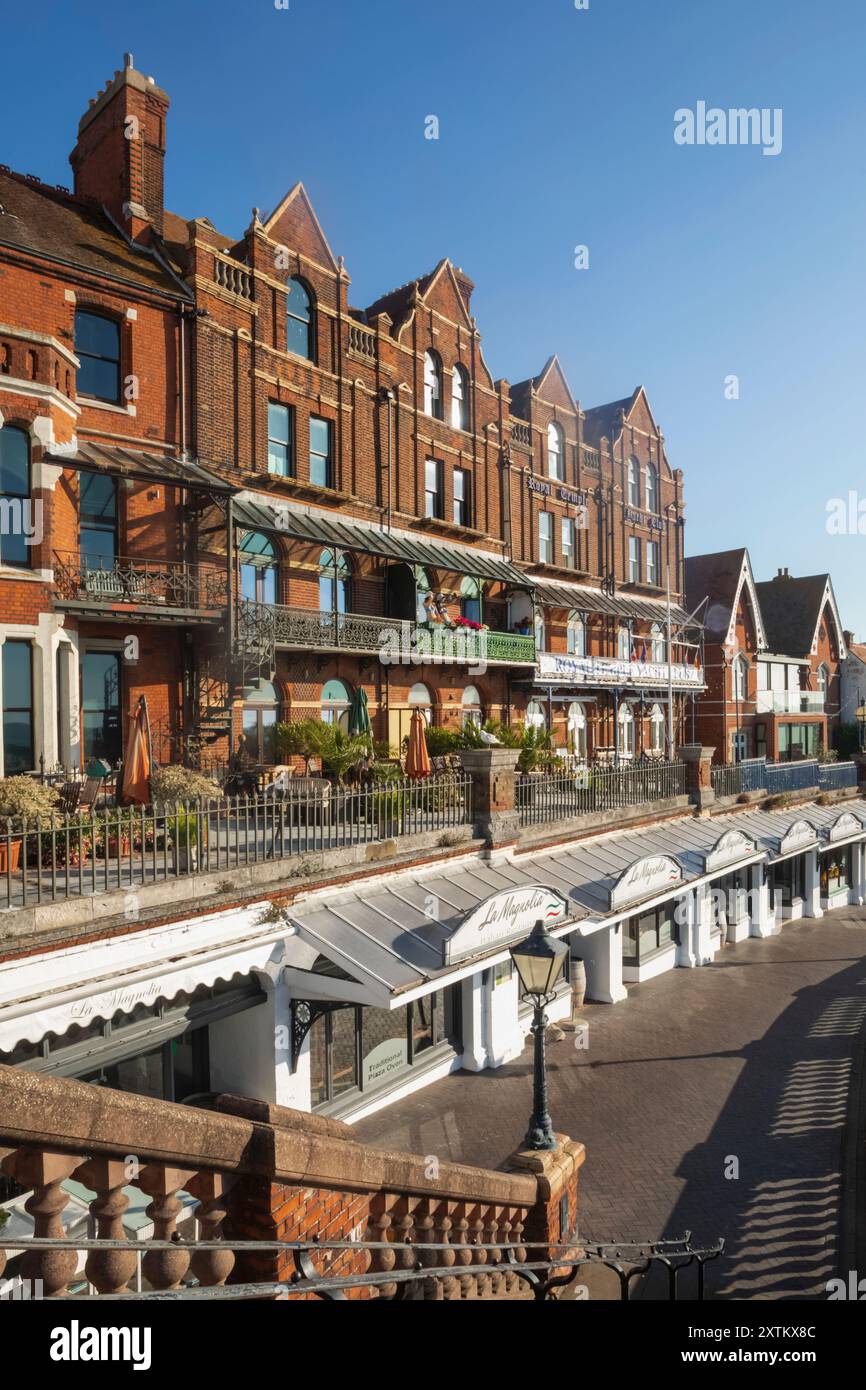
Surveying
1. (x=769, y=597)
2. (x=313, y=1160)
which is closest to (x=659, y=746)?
(x=769, y=597)

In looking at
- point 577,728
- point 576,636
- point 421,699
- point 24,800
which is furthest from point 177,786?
point 576,636

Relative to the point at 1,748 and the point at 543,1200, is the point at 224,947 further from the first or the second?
the point at 1,748

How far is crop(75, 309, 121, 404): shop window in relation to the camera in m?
16.9

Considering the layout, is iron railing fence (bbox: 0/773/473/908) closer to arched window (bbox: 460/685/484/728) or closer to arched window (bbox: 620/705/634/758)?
arched window (bbox: 460/685/484/728)

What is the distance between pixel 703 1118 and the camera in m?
12.4

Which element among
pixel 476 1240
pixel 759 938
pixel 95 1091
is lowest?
pixel 759 938

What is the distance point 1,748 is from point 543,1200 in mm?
10616

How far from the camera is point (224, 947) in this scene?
995cm

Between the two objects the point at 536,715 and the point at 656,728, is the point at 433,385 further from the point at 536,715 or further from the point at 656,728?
the point at 656,728

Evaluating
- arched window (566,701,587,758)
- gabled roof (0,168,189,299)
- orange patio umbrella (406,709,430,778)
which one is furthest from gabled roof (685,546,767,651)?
gabled roof (0,168,189,299)

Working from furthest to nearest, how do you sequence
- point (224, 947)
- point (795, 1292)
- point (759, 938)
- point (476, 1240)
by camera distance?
point (759, 938), point (224, 947), point (795, 1292), point (476, 1240)

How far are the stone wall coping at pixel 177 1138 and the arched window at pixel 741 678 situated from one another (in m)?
38.7

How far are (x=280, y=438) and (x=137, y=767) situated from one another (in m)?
12.8

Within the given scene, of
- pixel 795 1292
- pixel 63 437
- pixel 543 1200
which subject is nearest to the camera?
pixel 543 1200
